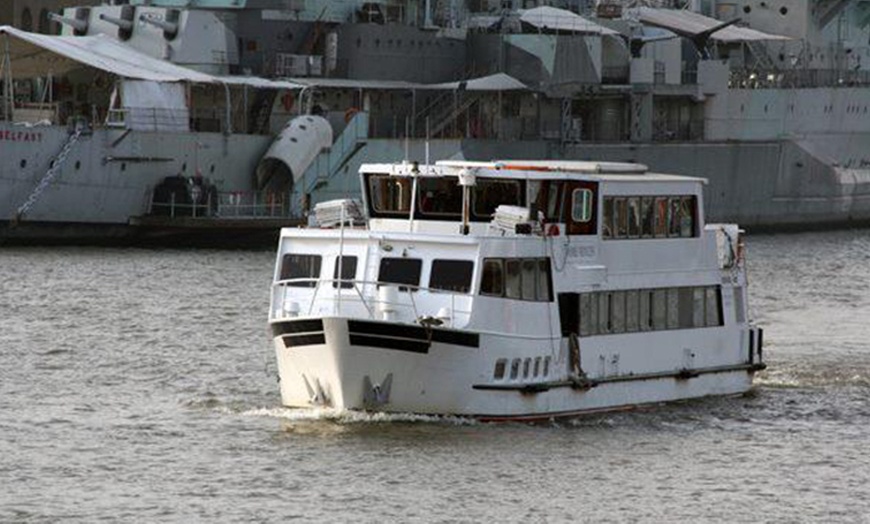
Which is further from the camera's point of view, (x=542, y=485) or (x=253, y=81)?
(x=253, y=81)

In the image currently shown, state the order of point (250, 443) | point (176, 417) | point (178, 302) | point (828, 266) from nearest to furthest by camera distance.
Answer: point (250, 443), point (176, 417), point (178, 302), point (828, 266)

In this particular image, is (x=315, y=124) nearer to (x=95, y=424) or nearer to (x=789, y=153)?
(x=789, y=153)

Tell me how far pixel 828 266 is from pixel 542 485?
41430mm

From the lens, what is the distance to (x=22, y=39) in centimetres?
7850

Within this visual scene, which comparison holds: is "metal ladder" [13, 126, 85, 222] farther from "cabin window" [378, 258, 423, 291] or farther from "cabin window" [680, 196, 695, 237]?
"cabin window" [378, 258, 423, 291]

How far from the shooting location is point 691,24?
102875mm

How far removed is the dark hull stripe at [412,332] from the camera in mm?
40812

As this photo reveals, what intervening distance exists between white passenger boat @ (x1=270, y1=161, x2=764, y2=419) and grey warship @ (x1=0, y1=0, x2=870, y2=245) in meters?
33.9

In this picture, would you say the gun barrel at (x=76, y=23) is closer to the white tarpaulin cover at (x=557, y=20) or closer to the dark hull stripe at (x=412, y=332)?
the white tarpaulin cover at (x=557, y=20)

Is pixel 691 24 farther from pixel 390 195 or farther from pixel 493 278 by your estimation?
pixel 493 278

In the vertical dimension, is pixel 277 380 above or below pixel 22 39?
below

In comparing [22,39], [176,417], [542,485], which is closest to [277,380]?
[176,417]

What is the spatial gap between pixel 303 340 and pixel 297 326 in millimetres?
228

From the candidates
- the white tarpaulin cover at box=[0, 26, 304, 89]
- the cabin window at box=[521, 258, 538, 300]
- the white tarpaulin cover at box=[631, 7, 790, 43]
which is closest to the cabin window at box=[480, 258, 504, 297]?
the cabin window at box=[521, 258, 538, 300]
